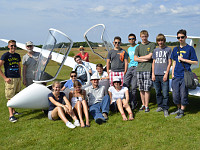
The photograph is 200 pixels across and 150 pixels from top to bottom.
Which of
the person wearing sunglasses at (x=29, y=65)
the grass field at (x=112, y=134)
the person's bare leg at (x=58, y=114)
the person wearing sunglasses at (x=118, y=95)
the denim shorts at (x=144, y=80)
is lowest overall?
the grass field at (x=112, y=134)

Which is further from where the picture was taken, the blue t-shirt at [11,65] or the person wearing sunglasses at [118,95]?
the blue t-shirt at [11,65]

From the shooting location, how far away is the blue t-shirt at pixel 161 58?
173 inches

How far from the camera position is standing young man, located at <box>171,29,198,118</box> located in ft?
13.5

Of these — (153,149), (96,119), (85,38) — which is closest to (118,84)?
(96,119)

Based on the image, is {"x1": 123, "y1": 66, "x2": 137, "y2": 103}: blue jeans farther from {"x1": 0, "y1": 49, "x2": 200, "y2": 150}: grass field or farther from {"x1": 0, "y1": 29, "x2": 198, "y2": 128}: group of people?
{"x1": 0, "y1": 49, "x2": 200, "y2": 150}: grass field

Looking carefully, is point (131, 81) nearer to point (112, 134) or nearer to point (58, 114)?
point (112, 134)

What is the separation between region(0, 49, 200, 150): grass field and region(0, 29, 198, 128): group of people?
0.71 feet

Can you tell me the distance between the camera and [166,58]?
441 cm

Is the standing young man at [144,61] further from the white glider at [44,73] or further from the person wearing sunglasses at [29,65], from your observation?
the person wearing sunglasses at [29,65]

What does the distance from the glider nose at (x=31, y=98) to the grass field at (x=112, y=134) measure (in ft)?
1.41

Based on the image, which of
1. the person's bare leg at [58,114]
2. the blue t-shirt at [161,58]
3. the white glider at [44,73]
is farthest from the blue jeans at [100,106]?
the blue t-shirt at [161,58]

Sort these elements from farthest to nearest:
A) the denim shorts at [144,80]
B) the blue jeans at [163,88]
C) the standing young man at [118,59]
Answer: the standing young man at [118,59] → the denim shorts at [144,80] → the blue jeans at [163,88]

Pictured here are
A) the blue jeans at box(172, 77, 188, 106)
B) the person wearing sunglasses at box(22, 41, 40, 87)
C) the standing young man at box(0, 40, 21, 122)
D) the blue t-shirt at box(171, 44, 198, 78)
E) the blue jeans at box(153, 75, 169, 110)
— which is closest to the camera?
the blue t-shirt at box(171, 44, 198, 78)

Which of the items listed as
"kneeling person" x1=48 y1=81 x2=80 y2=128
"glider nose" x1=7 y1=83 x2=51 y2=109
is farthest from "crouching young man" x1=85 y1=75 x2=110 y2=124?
"glider nose" x1=7 y1=83 x2=51 y2=109
